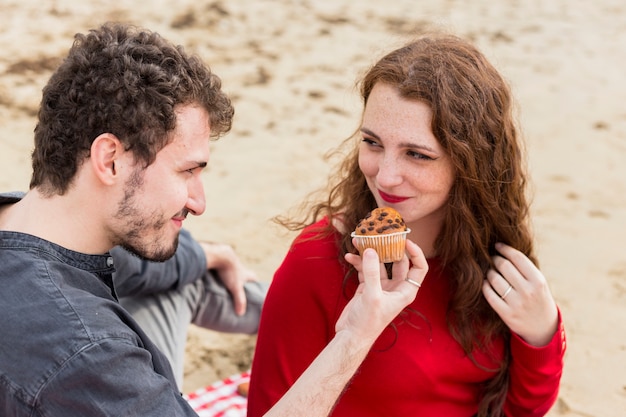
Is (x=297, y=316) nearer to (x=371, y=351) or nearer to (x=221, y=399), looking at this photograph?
(x=371, y=351)

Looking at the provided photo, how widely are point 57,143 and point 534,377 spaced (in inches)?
83.7

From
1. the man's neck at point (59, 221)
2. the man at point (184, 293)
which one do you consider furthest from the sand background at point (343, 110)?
the man's neck at point (59, 221)

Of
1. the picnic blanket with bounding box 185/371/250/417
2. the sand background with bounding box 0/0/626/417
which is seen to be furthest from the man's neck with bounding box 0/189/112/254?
the sand background with bounding box 0/0/626/417

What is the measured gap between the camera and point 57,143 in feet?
8.92

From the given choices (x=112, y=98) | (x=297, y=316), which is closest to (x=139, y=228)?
(x=112, y=98)

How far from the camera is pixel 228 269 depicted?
4434mm

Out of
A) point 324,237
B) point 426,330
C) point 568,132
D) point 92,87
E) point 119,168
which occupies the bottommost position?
point 568,132

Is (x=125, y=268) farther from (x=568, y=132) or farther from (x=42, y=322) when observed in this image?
(x=568, y=132)

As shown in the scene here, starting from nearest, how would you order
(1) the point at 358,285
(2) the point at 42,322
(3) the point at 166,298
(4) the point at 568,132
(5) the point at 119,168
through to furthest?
1. (2) the point at 42,322
2. (5) the point at 119,168
3. (1) the point at 358,285
4. (3) the point at 166,298
5. (4) the point at 568,132

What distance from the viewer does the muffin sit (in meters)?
2.95

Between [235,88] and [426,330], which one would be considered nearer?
[426,330]

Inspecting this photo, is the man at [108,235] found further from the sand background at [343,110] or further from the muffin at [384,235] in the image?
the sand background at [343,110]

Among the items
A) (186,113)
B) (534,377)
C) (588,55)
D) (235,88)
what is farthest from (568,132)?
(186,113)

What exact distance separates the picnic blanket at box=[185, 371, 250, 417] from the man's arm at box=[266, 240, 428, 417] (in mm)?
1822
